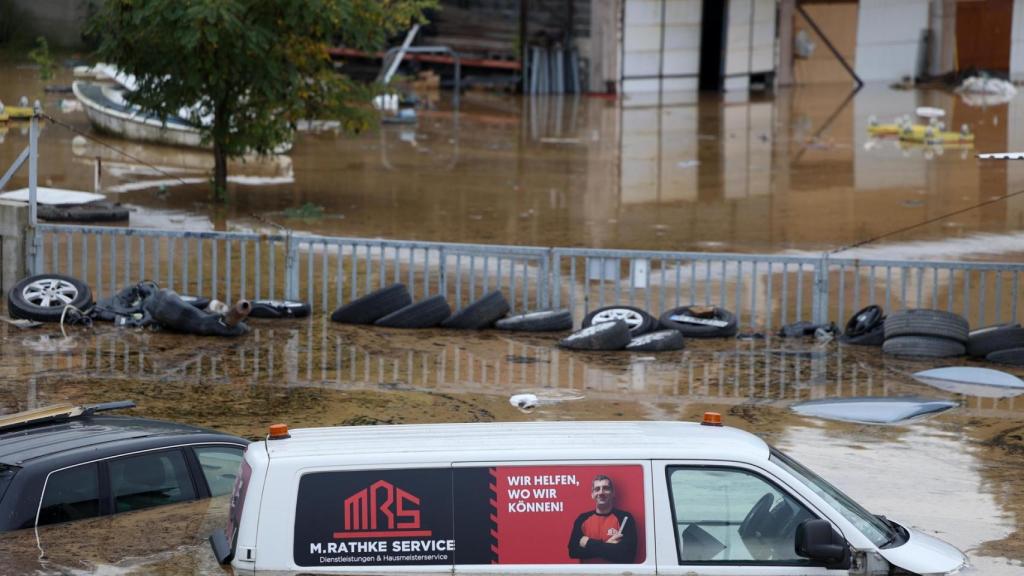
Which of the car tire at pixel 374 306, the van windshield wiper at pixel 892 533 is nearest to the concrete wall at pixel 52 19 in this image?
the car tire at pixel 374 306

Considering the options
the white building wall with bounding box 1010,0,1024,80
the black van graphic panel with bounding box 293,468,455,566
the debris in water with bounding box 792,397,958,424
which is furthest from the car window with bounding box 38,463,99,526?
the white building wall with bounding box 1010,0,1024,80

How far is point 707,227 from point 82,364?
1225 centimetres

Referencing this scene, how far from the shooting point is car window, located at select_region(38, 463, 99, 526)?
23.5ft

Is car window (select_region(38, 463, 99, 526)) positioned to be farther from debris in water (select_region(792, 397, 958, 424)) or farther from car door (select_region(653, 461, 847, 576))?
debris in water (select_region(792, 397, 958, 424))

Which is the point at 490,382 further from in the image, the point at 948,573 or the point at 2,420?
the point at 948,573

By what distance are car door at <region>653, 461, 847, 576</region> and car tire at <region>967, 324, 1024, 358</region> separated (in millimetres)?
8902

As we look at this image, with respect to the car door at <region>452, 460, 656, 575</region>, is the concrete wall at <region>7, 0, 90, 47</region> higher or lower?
higher

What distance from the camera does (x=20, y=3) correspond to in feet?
149

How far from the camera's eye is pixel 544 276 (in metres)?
15.8

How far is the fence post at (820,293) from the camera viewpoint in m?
15.2

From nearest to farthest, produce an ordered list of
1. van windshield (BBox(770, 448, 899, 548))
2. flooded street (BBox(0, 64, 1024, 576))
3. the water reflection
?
1. van windshield (BBox(770, 448, 899, 548))
2. flooded street (BBox(0, 64, 1024, 576))
3. the water reflection

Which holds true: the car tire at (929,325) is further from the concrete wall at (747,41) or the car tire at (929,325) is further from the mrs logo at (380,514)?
the concrete wall at (747,41)

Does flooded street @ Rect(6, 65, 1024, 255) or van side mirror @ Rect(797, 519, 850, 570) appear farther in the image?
flooded street @ Rect(6, 65, 1024, 255)

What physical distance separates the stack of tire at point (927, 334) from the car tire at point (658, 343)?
2.23 meters
